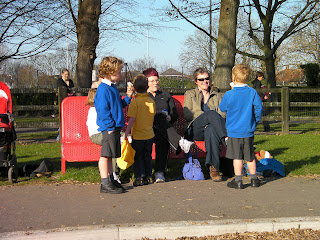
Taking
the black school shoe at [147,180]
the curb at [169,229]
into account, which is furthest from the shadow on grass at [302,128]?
the curb at [169,229]

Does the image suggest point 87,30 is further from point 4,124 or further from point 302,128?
point 4,124

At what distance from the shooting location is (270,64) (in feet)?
84.0

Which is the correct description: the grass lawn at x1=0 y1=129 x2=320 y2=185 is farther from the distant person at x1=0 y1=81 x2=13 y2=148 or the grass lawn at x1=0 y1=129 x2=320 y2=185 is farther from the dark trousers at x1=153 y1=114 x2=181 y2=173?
the distant person at x1=0 y1=81 x2=13 y2=148

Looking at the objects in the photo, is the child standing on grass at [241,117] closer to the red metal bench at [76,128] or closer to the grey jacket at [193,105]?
the grey jacket at [193,105]

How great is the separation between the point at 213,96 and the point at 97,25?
26.4ft

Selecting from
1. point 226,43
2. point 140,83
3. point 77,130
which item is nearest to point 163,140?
point 140,83

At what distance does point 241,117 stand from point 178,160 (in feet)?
8.96

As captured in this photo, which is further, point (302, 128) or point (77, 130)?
point (302, 128)

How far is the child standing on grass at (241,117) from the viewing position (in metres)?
6.35

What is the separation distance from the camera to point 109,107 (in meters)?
5.99

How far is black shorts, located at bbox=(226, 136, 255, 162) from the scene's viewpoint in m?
6.39

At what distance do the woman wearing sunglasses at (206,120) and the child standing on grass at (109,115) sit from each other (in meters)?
1.48

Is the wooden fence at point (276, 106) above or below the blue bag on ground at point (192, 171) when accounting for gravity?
above

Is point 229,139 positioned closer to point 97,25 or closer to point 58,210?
point 58,210
